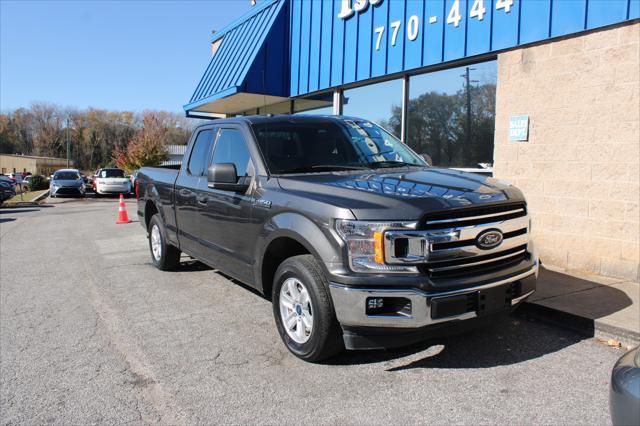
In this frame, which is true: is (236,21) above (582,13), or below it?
above

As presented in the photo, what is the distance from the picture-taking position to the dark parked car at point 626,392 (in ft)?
6.32

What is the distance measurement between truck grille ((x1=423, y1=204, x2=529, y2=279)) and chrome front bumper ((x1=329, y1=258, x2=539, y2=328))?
165 millimetres

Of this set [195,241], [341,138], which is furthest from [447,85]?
[195,241]

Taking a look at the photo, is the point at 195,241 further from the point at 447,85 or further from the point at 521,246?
the point at 447,85

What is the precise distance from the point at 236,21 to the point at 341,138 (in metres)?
11.7

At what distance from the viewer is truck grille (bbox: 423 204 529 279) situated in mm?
3281

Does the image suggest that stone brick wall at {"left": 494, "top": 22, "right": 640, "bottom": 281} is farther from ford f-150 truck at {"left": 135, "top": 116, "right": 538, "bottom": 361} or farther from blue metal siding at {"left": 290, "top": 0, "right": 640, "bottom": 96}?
ford f-150 truck at {"left": 135, "top": 116, "right": 538, "bottom": 361}

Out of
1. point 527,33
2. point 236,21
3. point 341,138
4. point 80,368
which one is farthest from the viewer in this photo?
point 236,21

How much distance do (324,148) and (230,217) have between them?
3.61 ft

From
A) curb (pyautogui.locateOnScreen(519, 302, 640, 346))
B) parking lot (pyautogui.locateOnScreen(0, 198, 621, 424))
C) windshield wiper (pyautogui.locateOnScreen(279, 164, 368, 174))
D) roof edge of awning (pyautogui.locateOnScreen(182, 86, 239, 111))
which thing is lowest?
parking lot (pyautogui.locateOnScreen(0, 198, 621, 424))

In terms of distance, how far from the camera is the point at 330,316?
137 inches

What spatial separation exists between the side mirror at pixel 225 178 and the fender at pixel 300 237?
525 mm

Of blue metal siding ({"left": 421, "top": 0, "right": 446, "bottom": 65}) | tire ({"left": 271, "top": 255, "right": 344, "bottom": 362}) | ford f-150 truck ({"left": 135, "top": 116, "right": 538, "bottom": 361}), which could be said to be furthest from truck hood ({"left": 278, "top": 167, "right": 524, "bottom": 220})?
blue metal siding ({"left": 421, "top": 0, "right": 446, "bottom": 65})

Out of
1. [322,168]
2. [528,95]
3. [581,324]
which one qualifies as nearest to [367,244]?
[322,168]
